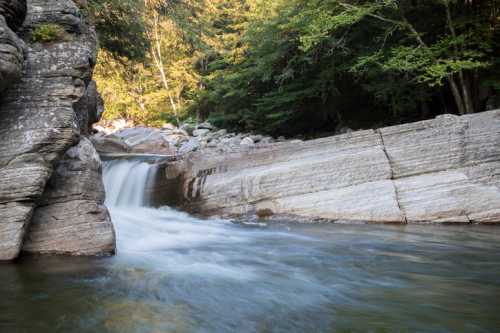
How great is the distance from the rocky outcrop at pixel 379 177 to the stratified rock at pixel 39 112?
401 centimetres

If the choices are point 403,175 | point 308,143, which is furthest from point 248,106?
point 403,175

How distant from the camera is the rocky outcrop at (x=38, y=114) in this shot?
4766 millimetres

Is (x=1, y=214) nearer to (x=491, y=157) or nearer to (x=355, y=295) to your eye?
(x=355, y=295)

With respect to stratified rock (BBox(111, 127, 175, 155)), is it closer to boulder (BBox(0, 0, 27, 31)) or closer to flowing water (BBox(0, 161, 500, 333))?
flowing water (BBox(0, 161, 500, 333))

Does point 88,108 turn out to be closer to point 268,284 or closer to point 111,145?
point 111,145

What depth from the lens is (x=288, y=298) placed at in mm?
3906

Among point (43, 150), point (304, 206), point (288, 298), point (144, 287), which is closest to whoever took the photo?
point (288, 298)

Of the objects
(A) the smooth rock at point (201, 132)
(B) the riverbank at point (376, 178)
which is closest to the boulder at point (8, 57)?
(B) the riverbank at point (376, 178)

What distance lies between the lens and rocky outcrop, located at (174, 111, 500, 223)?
24.9ft

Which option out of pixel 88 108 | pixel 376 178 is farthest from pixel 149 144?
pixel 376 178

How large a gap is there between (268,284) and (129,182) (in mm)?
6464

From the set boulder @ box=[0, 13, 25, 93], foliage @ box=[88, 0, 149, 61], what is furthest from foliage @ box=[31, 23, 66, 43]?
foliage @ box=[88, 0, 149, 61]

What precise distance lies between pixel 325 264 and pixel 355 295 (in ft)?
4.02

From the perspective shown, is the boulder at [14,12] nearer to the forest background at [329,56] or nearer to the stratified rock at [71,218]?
the stratified rock at [71,218]
